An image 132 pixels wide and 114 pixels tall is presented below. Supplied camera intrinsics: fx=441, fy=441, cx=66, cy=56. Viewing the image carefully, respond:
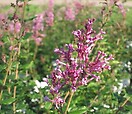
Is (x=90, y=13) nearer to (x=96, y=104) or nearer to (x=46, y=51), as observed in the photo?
(x=46, y=51)

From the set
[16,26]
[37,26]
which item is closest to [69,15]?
[37,26]

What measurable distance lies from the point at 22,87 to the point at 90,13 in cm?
482

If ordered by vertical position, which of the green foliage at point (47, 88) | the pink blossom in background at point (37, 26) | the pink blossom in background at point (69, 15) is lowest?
the green foliage at point (47, 88)

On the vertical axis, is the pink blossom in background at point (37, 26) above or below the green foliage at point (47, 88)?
above

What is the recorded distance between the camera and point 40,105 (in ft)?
14.3

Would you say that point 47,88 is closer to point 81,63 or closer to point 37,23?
point 81,63

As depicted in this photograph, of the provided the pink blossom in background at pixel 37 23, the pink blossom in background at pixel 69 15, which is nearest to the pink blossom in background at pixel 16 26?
the pink blossom in background at pixel 37 23

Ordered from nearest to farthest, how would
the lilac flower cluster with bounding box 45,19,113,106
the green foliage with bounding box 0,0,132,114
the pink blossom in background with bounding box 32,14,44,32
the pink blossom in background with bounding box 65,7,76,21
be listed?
the lilac flower cluster with bounding box 45,19,113,106, the green foliage with bounding box 0,0,132,114, the pink blossom in background with bounding box 32,14,44,32, the pink blossom in background with bounding box 65,7,76,21

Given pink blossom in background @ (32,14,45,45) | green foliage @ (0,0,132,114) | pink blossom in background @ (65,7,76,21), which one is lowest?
green foliage @ (0,0,132,114)

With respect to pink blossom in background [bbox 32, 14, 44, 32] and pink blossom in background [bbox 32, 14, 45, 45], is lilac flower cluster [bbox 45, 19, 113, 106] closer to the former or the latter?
pink blossom in background [bbox 32, 14, 44, 32]

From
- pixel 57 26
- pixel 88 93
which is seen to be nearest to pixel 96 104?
pixel 88 93

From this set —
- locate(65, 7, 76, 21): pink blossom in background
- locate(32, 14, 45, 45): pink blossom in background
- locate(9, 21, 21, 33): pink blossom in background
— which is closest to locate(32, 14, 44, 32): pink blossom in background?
locate(32, 14, 45, 45): pink blossom in background

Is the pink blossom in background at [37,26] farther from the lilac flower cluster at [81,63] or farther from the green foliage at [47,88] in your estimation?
the lilac flower cluster at [81,63]

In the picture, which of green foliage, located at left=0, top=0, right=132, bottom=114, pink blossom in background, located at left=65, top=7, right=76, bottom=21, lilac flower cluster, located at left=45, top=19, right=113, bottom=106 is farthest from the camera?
pink blossom in background, located at left=65, top=7, right=76, bottom=21
